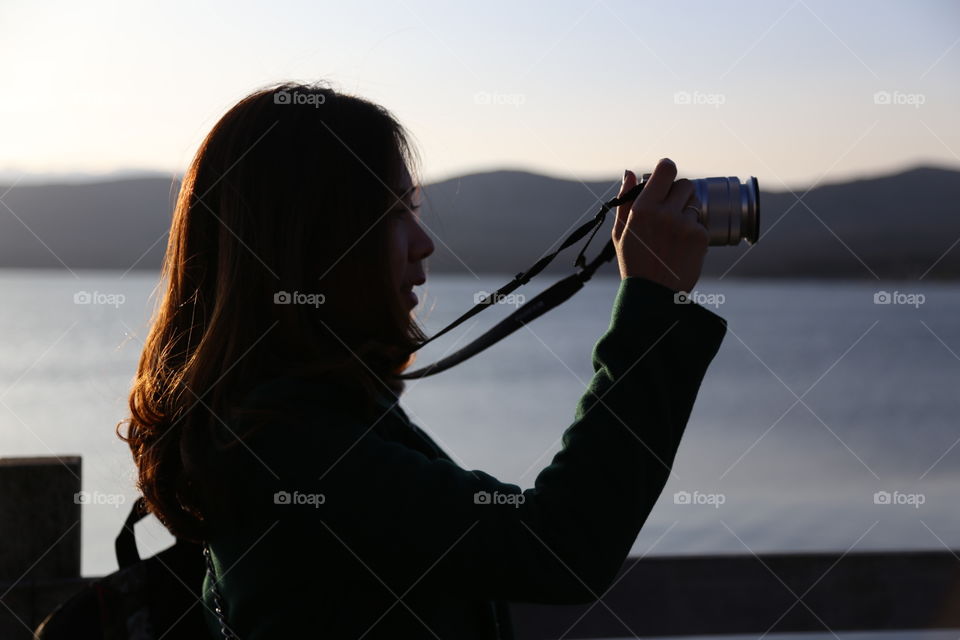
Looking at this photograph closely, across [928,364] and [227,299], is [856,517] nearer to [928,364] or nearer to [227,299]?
[227,299]

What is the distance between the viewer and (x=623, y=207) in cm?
130

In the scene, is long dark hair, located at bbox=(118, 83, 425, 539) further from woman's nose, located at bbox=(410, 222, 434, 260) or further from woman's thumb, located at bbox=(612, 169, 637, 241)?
woman's thumb, located at bbox=(612, 169, 637, 241)

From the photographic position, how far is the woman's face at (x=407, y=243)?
1.25 meters

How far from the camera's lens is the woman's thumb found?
49.1 inches

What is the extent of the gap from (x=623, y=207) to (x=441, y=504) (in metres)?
0.48

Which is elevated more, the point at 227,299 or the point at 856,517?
the point at 227,299

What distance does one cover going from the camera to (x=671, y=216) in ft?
3.81

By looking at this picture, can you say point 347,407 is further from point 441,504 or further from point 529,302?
point 529,302

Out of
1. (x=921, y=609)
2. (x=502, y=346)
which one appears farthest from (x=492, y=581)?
(x=502, y=346)

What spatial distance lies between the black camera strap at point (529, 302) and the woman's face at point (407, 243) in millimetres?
143

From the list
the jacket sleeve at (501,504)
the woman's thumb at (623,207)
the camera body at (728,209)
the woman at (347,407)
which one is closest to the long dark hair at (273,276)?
the woman at (347,407)

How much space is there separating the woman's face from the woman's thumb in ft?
0.79

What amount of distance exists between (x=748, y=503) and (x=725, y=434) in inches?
131

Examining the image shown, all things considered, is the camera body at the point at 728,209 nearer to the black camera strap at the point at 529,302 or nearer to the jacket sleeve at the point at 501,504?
the black camera strap at the point at 529,302
